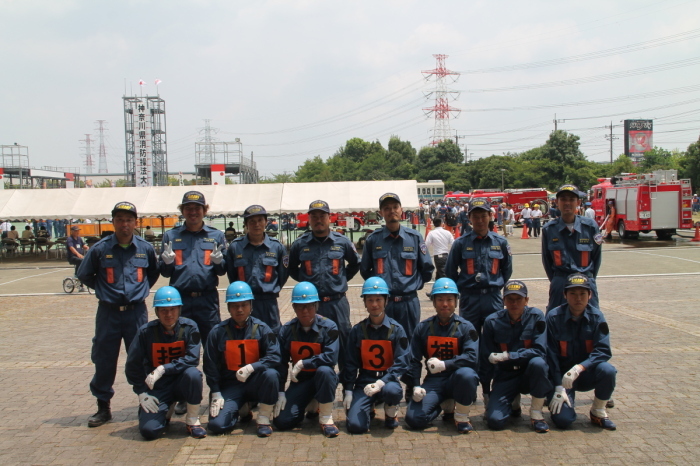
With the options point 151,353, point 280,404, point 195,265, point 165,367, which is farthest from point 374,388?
point 195,265

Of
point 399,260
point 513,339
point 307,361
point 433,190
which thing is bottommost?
point 307,361

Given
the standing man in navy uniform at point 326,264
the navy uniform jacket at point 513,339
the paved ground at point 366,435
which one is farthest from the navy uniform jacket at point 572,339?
the standing man in navy uniform at point 326,264

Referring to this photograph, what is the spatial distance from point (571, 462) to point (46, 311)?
11.1m

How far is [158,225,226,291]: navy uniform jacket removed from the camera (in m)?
5.78

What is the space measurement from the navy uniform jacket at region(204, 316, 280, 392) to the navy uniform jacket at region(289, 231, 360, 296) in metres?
0.80

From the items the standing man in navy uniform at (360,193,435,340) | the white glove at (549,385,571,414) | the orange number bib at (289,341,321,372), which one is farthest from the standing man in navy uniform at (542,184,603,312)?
the orange number bib at (289,341,321,372)

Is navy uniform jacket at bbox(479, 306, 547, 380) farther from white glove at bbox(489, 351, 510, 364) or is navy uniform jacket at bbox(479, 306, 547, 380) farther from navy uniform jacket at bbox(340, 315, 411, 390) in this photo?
navy uniform jacket at bbox(340, 315, 411, 390)

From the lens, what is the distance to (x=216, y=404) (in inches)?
201

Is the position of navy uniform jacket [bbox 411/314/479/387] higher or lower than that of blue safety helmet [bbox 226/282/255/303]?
lower

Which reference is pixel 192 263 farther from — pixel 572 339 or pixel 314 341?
pixel 572 339

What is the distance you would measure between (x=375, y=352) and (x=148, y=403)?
2113 mm

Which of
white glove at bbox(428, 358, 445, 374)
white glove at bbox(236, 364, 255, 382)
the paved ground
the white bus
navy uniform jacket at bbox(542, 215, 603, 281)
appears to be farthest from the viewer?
the white bus

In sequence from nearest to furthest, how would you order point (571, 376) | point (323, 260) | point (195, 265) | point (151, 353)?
point (571, 376) → point (151, 353) → point (195, 265) → point (323, 260)

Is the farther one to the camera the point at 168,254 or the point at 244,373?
the point at 168,254
